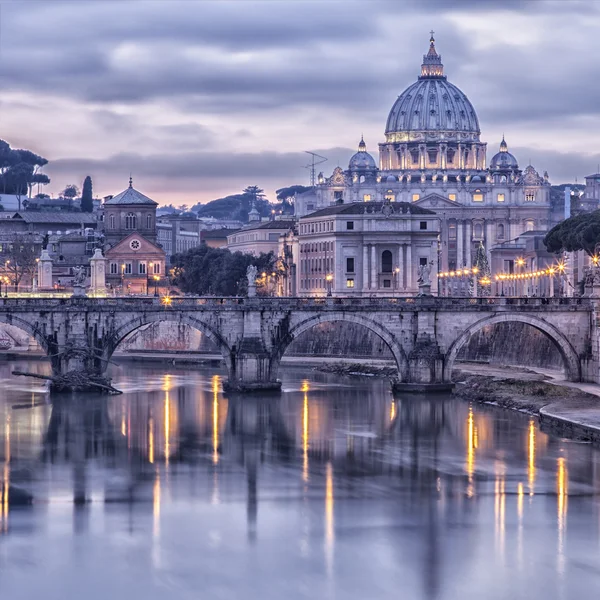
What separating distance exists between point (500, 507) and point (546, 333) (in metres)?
36.0

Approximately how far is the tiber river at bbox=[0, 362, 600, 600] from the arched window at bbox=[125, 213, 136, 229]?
90.1 m

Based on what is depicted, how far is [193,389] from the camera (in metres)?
99.8

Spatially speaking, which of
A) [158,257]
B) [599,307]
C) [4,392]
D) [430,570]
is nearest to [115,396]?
[4,392]

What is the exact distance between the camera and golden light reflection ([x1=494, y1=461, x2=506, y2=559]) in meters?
53.7

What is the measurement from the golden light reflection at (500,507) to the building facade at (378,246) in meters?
93.9

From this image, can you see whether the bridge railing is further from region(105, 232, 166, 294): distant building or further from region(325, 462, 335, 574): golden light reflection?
region(105, 232, 166, 294): distant building

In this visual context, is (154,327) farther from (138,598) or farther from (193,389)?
(138,598)

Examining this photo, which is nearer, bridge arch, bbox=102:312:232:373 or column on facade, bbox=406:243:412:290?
bridge arch, bbox=102:312:232:373

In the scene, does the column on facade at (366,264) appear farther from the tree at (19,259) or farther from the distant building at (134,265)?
the tree at (19,259)

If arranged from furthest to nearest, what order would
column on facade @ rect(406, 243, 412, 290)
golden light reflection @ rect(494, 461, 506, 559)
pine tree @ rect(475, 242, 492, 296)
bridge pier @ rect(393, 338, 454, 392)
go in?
pine tree @ rect(475, 242, 492, 296), column on facade @ rect(406, 243, 412, 290), bridge pier @ rect(393, 338, 454, 392), golden light reflection @ rect(494, 461, 506, 559)

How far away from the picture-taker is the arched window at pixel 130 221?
179m

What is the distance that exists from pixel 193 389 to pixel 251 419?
16.5 m

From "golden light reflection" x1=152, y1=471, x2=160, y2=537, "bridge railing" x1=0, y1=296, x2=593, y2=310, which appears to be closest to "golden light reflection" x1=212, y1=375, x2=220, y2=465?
"bridge railing" x1=0, y1=296, x2=593, y2=310

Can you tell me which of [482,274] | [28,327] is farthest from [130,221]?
[28,327]
